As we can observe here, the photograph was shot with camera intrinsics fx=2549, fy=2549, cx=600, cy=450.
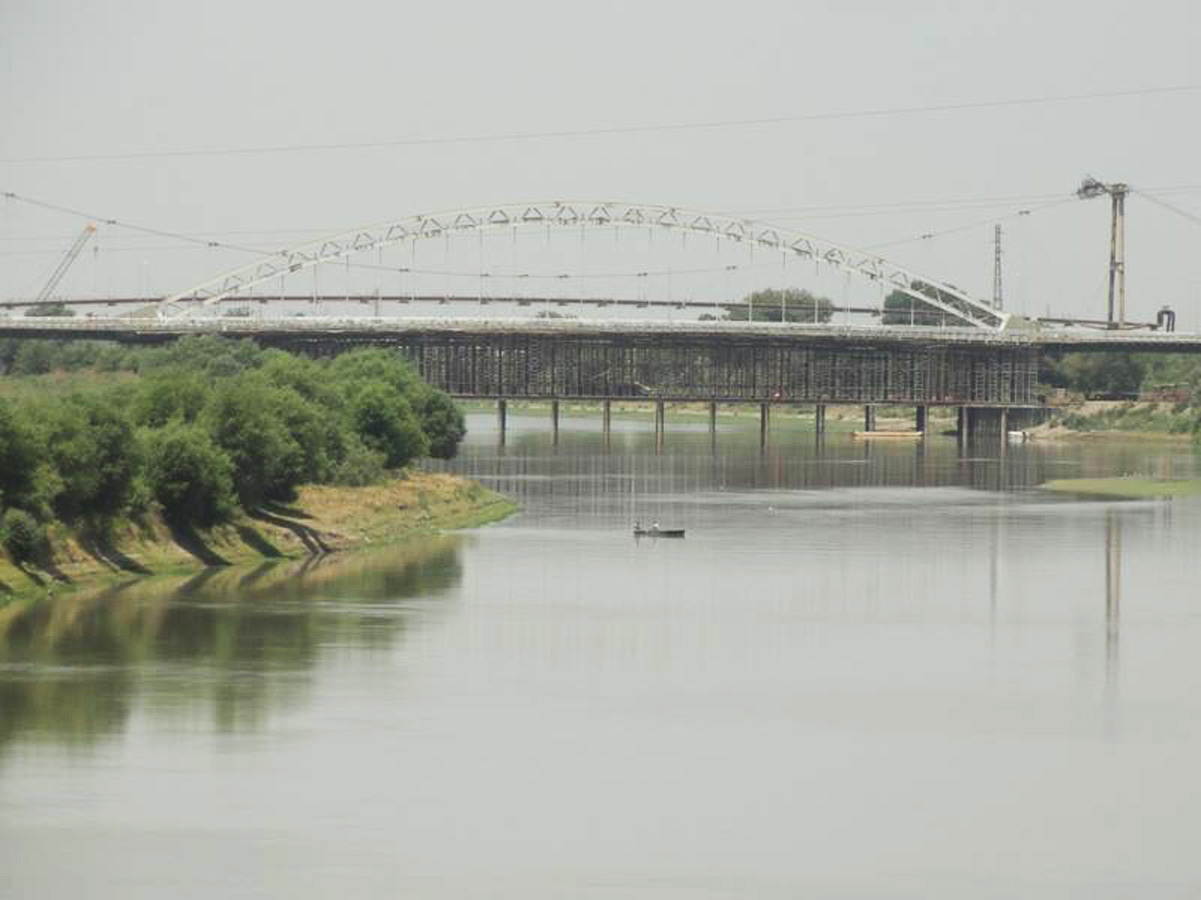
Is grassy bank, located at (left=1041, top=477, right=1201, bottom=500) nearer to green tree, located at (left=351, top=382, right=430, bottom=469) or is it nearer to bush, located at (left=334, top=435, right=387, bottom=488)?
green tree, located at (left=351, top=382, right=430, bottom=469)

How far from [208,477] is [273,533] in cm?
625

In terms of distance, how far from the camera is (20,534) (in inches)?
2539

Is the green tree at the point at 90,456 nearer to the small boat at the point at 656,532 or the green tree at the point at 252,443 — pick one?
the green tree at the point at 252,443

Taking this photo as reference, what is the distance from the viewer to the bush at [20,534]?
63.8 meters

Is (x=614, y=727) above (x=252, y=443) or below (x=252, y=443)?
below

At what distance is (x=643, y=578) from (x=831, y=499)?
131ft

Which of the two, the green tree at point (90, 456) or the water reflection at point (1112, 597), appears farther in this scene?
the green tree at point (90, 456)

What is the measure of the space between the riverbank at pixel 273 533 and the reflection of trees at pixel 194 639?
1.07 meters

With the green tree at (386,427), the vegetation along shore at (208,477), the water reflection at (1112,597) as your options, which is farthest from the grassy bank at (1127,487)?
the green tree at (386,427)

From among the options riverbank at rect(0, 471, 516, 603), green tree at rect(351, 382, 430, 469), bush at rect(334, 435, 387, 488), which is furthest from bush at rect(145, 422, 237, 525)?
green tree at rect(351, 382, 430, 469)

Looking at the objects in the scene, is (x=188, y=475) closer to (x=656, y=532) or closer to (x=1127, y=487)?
(x=656, y=532)

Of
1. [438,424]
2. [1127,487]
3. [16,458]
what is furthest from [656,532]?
[1127,487]

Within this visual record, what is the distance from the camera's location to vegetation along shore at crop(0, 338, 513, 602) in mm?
66625

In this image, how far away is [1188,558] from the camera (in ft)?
273
